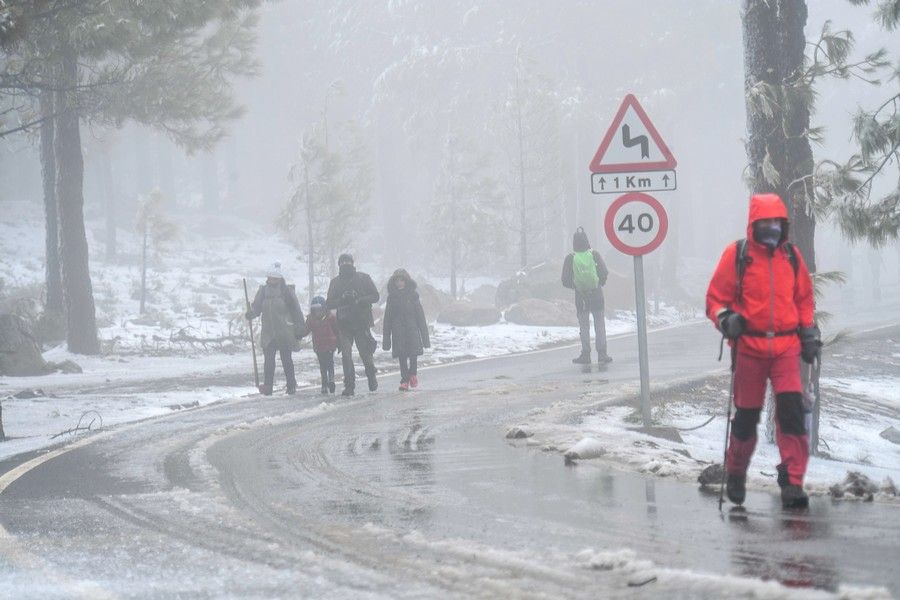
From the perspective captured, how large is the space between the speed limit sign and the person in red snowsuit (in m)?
3.14

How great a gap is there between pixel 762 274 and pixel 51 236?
997 inches

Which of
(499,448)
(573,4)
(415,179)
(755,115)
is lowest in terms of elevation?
(499,448)

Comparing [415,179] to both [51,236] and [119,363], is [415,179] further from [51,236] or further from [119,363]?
[119,363]

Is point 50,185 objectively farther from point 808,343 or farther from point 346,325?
point 808,343

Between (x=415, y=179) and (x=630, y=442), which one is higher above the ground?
(x=415, y=179)

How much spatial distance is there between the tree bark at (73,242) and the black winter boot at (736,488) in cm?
1781

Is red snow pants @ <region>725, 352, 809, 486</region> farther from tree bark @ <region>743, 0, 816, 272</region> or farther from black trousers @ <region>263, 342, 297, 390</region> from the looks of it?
black trousers @ <region>263, 342, 297, 390</region>

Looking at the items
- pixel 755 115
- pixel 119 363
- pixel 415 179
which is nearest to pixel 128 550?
pixel 755 115

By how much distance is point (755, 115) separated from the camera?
32.5ft

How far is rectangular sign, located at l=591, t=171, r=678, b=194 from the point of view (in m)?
9.09

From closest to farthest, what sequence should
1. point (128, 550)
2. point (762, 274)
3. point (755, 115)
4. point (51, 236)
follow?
point (128, 550) < point (762, 274) < point (755, 115) < point (51, 236)

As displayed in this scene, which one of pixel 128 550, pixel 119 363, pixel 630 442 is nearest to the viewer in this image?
pixel 128 550

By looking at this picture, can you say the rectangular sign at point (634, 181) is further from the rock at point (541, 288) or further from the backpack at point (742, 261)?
the rock at point (541, 288)

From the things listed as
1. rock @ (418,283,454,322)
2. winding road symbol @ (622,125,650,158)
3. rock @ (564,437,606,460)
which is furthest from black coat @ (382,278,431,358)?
rock @ (418,283,454,322)
